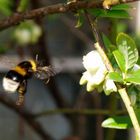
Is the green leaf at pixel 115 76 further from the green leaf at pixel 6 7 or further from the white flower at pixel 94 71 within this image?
the green leaf at pixel 6 7

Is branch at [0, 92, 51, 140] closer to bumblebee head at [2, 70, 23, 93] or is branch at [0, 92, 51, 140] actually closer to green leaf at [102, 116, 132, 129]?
bumblebee head at [2, 70, 23, 93]

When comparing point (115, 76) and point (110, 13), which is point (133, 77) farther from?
point (110, 13)

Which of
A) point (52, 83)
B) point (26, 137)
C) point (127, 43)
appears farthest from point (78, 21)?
point (26, 137)

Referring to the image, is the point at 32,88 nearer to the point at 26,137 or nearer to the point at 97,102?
the point at 26,137

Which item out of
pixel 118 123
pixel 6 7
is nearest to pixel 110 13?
pixel 118 123

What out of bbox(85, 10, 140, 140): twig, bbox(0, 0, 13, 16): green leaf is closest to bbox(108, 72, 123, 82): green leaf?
bbox(85, 10, 140, 140): twig

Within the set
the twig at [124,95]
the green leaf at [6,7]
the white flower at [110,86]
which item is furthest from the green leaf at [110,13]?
the green leaf at [6,7]
